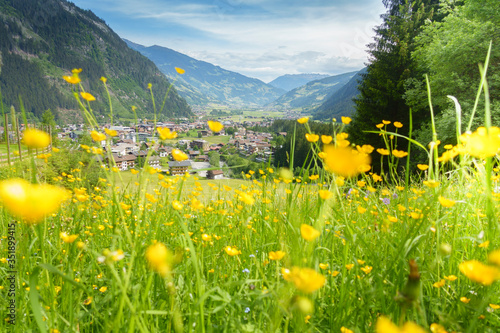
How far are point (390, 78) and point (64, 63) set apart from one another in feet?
515

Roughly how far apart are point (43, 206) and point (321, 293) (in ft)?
3.11

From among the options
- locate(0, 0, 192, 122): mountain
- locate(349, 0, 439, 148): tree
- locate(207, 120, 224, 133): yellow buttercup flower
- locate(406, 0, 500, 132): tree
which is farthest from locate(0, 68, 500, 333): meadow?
locate(0, 0, 192, 122): mountain

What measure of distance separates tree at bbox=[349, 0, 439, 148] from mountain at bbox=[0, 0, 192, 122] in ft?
271

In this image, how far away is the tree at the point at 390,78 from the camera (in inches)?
572

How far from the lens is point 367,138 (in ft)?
48.3

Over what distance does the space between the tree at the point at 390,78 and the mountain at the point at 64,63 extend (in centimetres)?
8270

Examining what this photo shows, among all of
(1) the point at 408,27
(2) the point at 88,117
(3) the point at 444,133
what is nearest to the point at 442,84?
(3) the point at 444,133

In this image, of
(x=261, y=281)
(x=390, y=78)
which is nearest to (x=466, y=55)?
(x=390, y=78)

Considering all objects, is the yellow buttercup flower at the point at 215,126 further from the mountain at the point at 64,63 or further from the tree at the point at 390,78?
the mountain at the point at 64,63

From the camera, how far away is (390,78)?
49.0 feet

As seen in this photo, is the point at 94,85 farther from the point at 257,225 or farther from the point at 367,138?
the point at 257,225

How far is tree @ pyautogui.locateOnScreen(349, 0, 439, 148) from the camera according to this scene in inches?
572

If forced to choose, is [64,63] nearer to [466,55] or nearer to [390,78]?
[390,78]

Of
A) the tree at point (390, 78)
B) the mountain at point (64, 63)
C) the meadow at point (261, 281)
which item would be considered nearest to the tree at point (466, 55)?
the tree at point (390, 78)
